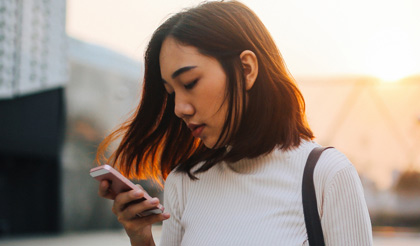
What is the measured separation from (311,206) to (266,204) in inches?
5.8

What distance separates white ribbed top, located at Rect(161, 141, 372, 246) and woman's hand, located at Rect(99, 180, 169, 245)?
3.8 inches

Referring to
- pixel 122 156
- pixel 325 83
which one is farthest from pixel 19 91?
pixel 122 156

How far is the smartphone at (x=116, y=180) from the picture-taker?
1.54m

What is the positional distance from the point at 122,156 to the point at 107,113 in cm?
2141

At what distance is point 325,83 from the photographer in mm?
22406

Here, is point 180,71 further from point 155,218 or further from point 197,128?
point 155,218

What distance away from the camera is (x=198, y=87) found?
159 cm

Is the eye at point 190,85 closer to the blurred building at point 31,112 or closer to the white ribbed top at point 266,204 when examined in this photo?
the white ribbed top at point 266,204

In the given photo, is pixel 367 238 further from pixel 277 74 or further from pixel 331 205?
pixel 277 74

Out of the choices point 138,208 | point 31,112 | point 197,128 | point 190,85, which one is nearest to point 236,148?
point 197,128

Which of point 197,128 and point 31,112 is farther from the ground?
point 197,128

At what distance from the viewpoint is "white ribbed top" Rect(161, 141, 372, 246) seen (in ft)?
4.66

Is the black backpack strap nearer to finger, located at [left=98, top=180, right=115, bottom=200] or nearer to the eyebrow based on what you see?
the eyebrow

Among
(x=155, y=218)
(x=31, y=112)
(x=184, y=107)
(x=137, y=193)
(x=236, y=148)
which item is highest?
(x=184, y=107)
